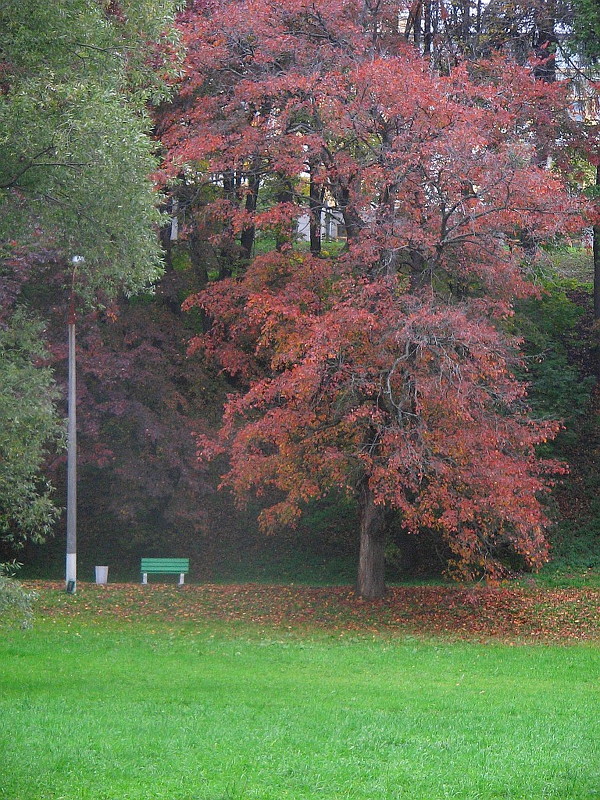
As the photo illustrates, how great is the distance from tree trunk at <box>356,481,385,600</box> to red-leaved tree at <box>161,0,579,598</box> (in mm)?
43

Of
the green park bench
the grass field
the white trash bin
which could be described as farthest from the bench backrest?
the grass field

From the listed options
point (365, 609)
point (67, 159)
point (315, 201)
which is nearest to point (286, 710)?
point (67, 159)

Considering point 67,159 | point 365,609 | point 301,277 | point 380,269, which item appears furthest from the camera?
point 301,277

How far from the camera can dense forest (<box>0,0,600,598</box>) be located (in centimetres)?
986

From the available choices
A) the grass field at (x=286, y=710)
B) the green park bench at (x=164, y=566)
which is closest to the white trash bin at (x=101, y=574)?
the green park bench at (x=164, y=566)

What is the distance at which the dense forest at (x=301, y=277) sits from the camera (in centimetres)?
986

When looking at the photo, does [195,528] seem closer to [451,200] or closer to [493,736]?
[451,200]

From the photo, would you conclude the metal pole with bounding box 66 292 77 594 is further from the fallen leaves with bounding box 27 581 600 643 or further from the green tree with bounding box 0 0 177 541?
the green tree with bounding box 0 0 177 541

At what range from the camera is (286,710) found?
9.72 m

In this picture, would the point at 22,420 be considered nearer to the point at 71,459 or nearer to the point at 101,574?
the point at 71,459

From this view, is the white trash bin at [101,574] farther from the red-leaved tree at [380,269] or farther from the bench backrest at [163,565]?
the red-leaved tree at [380,269]

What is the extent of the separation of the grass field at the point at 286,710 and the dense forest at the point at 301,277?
2005 millimetres

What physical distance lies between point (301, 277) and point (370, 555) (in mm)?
5428

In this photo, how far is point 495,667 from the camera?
12969 mm
